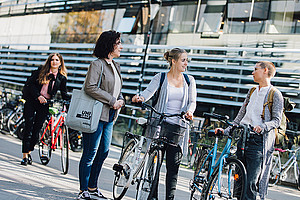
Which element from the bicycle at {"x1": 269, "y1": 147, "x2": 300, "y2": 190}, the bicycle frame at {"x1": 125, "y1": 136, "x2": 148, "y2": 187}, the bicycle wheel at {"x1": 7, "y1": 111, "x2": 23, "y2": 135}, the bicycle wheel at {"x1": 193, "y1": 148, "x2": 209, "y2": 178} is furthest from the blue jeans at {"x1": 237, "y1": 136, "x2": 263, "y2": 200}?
the bicycle wheel at {"x1": 7, "y1": 111, "x2": 23, "y2": 135}

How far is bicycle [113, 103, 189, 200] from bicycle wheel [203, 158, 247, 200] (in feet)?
1.96

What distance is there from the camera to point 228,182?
4266 millimetres

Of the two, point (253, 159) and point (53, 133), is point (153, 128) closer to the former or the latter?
point (253, 159)

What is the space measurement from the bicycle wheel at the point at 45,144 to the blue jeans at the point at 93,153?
2622 mm

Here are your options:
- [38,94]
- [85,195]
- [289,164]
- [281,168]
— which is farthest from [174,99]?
[289,164]

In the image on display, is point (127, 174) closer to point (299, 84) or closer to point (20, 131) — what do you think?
point (20, 131)

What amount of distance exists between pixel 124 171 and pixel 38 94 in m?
2.61

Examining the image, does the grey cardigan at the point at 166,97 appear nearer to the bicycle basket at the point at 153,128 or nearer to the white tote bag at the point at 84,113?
the bicycle basket at the point at 153,128

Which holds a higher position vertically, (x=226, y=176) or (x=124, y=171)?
(x=226, y=176)

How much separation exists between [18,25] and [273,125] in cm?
2362

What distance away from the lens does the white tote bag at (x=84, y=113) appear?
14.9ft

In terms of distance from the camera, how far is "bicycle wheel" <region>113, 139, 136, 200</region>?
4891 mm

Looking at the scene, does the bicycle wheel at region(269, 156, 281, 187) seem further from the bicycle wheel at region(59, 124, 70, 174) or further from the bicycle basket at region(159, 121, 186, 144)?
the bicycle basket at region(159, 121, 186, 144)

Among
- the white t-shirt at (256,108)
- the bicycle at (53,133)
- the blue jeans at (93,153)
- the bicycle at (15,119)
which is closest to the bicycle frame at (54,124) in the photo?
the bicycle at (53,133)
